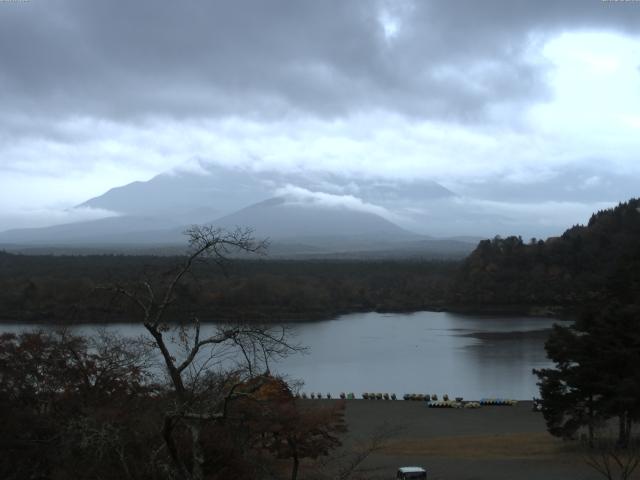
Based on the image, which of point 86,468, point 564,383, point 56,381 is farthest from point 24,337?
point 564,383

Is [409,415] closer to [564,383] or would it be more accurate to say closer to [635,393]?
[564,383]

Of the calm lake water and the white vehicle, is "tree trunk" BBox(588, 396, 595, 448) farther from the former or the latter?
the calm lake water

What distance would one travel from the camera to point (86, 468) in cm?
374

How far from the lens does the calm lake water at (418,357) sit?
17.5 metres

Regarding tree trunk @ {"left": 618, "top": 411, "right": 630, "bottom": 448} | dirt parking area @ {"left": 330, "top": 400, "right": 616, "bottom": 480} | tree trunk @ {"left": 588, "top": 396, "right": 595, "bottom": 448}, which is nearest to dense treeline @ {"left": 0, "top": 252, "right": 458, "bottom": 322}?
dirt parking area @ {"left": 330, "top": 400, "right": 616, "bottom": 480}

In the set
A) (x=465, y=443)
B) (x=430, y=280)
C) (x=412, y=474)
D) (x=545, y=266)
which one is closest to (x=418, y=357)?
(x=465, y=443)

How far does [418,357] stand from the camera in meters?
22.4

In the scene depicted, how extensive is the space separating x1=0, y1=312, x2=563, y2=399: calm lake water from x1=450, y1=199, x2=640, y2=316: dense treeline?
797 cm

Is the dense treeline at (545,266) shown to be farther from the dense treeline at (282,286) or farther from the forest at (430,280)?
the dense treeline at (282,286)

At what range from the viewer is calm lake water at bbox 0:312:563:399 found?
17516mm

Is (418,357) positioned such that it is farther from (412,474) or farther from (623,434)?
(412,474)

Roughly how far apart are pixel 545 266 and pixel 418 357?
24.0m

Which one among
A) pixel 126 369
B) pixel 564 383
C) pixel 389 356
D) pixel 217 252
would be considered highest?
pixel 217 252

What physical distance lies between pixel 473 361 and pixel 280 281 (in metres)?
18.2
